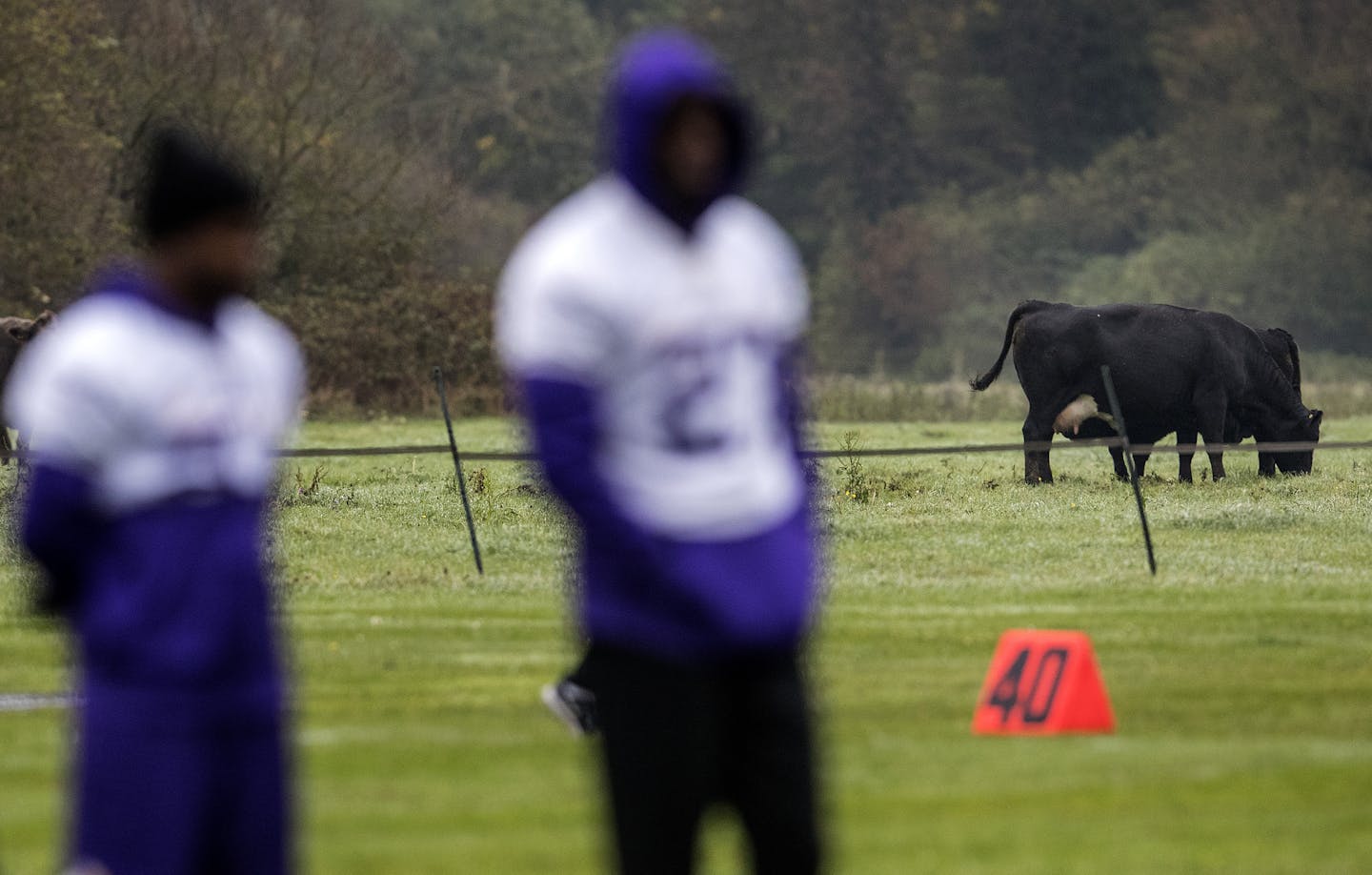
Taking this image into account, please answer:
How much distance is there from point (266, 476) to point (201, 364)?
0.94ft

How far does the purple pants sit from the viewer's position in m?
4.82

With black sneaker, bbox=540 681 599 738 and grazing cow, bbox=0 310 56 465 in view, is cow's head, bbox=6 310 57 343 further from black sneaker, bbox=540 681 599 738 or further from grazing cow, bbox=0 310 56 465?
black sneaker, bbox=540 681 599 738

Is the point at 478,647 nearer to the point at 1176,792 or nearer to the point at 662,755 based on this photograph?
the point at 1176,792

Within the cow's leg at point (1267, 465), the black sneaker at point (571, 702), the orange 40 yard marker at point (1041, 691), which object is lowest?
the cow's leg at point (1267, 465)

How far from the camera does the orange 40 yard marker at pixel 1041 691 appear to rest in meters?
10.5

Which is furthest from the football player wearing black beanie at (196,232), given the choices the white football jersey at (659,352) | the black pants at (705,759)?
the black pants at (705,759)

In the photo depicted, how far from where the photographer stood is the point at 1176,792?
9227 mm

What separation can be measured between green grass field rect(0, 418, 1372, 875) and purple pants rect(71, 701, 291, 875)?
2.95 m

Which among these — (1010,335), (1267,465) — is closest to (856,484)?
(1267,465)

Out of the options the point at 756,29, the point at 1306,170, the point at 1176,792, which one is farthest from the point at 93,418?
the point at 756,29

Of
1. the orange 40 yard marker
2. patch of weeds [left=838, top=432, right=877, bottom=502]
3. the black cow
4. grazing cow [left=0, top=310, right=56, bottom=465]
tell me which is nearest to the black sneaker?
the orange 40 yard marker

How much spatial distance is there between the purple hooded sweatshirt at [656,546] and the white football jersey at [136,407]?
595mm

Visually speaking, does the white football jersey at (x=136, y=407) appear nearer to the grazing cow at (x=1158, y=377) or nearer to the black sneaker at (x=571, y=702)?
the black sneaker at (x=571, y=702)

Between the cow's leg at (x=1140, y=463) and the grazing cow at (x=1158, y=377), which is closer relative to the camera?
the cow's leg at (x=1140, y=463)
